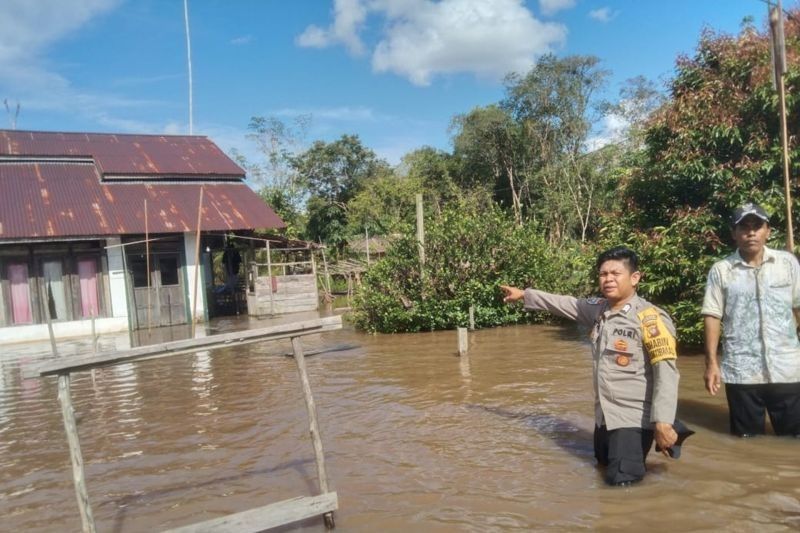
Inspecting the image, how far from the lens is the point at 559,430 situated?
582cm

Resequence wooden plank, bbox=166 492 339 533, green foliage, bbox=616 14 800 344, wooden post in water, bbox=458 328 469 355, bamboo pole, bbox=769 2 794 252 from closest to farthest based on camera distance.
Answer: wooden plank, bbox=166 492 339 533
bamboo pole, bbox=769 2 794 252
green foliage, bbox=616 14 800 344
wooden post in water, bbox=458 328 469 355

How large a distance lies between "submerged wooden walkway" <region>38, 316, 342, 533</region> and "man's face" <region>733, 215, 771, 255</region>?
2994mm

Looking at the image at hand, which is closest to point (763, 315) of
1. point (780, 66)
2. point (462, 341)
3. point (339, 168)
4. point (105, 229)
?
point (780, 66)

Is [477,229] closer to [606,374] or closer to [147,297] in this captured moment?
[606,374]

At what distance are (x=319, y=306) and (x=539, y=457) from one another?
16391mm

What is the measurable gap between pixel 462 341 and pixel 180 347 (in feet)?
21.8

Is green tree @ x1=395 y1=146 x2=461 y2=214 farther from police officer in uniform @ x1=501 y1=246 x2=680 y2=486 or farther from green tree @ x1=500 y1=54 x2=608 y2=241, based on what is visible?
police officer in uniform @ x1=501 y1=246 x2=680 y2=486

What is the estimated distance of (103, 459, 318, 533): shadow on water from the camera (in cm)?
461

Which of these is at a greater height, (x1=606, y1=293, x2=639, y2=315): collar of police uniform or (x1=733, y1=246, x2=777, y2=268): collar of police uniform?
(x1=733, y1=246, x2=777, y2=268): collar of police uniform

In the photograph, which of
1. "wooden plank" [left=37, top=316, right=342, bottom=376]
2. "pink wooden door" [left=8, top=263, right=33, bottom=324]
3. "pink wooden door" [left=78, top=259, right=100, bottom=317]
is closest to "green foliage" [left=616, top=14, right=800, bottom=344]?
"wooden plank" [left=37, top=316, right=342, bottom=376]

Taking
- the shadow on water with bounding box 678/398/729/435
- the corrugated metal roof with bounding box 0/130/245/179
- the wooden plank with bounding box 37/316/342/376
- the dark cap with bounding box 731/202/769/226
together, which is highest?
the corrugated metal roof with bounding box 0/130/245/179

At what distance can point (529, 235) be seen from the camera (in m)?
13.4

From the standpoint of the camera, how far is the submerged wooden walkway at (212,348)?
11.6 ft

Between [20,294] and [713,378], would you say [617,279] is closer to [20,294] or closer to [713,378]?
[713,378]
